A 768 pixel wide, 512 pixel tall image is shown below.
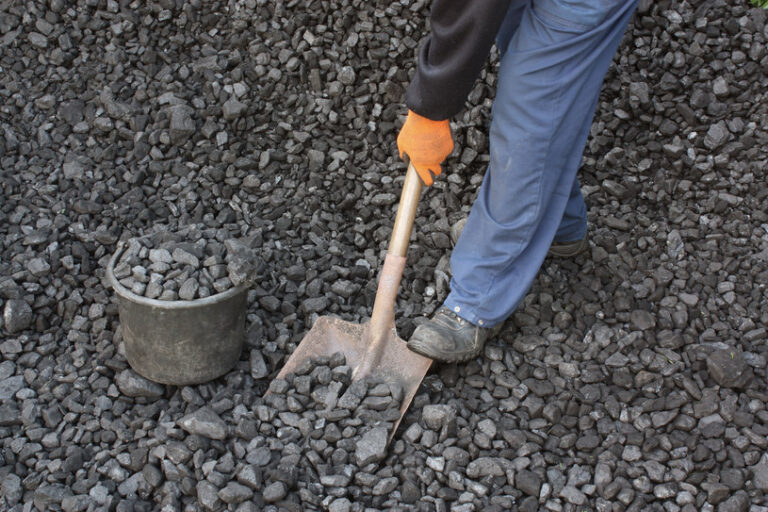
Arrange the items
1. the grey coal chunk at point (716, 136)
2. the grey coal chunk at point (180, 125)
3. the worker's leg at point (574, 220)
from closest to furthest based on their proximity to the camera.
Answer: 1. the worker's leg at point (574, 220)
2. the grey coal chunk at point (716, 136)
3. the grey coal chunk at point (180, 125)

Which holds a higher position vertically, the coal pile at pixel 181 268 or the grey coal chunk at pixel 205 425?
the coal pile at pixel 181 268

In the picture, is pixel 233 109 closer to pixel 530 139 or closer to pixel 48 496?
pixel 530 139

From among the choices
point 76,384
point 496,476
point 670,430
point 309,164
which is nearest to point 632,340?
point 670,430

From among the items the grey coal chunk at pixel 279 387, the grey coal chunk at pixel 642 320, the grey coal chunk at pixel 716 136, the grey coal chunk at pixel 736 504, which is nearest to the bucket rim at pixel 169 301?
the grey coal chunk at pixel 279 387

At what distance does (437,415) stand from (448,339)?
322 millimetres

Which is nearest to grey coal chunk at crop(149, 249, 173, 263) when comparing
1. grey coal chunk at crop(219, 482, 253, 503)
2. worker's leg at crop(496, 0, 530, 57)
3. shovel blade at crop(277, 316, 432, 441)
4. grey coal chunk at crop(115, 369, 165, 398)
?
grey coal chunk at crop(115, 369, 165, 398)

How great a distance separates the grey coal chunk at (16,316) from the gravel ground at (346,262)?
0.01m

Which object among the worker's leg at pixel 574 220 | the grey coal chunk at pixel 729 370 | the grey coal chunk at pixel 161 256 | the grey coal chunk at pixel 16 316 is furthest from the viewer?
the worker's leg at pixel 574 220

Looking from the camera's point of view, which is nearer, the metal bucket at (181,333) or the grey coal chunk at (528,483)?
the grey coal chunk at (528,483)

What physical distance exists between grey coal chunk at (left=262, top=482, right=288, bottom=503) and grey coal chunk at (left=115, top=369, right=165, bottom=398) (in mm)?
728

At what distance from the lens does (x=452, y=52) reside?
2539 mm

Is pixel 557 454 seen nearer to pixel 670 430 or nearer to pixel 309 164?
pixel 670 430

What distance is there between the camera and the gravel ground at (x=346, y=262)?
8.68 feet

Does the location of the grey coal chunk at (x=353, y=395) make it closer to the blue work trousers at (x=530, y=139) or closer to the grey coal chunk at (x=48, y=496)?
the blue work trousers at (x=530, y=139)
